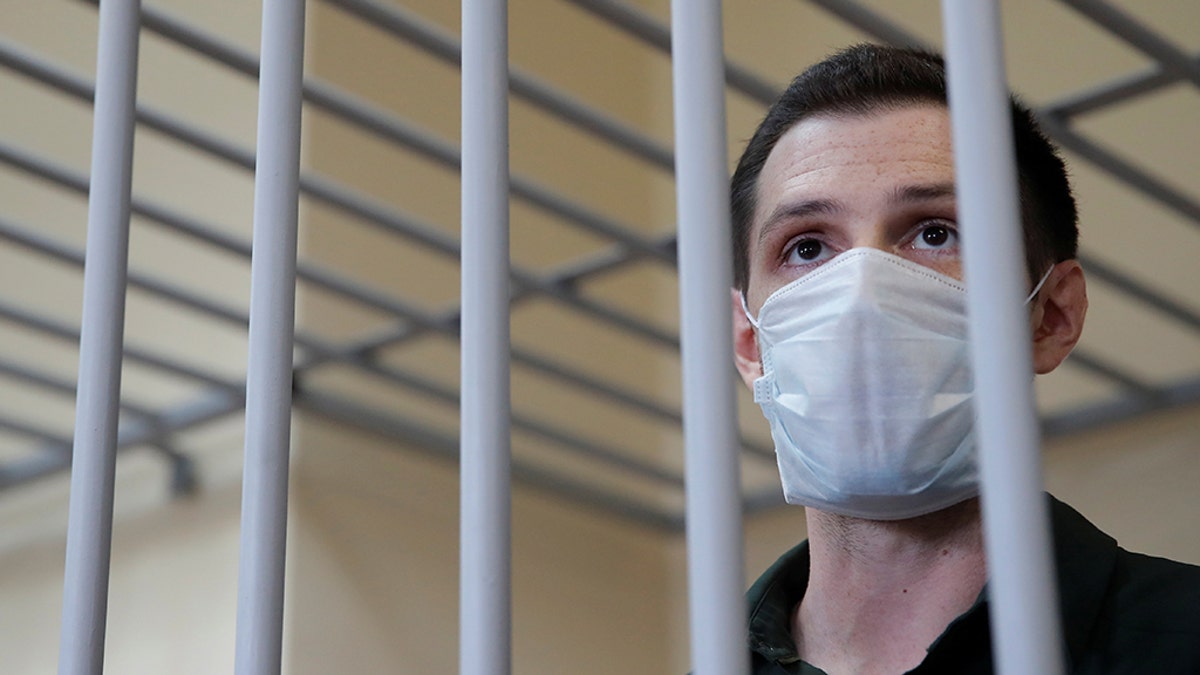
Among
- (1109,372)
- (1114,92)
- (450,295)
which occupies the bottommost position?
(1109,372)

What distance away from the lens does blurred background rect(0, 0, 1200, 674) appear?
78.1 inches

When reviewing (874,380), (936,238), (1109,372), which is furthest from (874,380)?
(1109,372)

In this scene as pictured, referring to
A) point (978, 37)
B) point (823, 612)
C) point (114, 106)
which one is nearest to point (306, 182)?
point (823, 612)

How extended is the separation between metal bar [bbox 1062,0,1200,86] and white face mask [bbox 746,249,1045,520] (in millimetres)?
595

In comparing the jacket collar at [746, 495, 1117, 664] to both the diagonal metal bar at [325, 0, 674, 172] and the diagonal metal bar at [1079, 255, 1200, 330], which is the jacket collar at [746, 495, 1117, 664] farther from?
the diagonal metal bar at [1079, 255, 1200, 330]

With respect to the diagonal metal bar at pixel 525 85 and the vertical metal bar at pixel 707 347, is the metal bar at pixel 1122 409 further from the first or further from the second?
the vertical metal bar at pixel 707 347

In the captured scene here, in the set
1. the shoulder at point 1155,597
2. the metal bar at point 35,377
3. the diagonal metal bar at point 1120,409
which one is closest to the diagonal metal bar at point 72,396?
the metal bar at point 35,377

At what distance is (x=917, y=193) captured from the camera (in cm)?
101

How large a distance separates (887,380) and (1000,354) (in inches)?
13.3

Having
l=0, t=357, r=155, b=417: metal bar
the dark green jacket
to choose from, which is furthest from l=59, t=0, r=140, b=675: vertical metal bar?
l=0, t=357, r=155, b=417: metal bar

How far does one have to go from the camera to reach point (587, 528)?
99.7 inches

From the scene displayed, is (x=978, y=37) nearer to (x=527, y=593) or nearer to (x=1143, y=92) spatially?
(x=1143, y=92)

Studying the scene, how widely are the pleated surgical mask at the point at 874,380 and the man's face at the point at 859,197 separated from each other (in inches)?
6.0

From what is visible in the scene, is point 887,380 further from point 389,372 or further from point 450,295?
point 450,295
